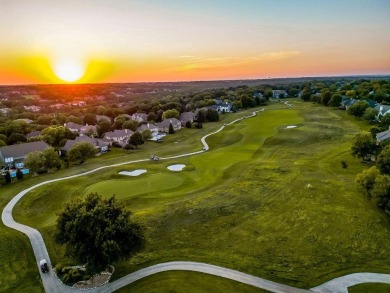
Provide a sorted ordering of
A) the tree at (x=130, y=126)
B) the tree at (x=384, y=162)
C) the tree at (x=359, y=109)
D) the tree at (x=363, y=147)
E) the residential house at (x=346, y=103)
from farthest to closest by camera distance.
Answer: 1. the residential house at (x=346, y=103)
2. the tree at (x=130, y=126)
3. the tree at (x=359, y=109)
4. the tree at (x=363, y=147)
5. the tree at (x=384, y=162)

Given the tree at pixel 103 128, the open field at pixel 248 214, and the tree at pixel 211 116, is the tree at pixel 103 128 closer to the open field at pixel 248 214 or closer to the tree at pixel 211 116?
the tree at pixel 211 116

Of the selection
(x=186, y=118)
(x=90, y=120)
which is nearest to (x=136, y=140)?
(x=186, y=118)

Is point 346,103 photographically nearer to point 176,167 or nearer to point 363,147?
point 363,147

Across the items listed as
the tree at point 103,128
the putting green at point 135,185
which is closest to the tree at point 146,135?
the tree at point 103,128

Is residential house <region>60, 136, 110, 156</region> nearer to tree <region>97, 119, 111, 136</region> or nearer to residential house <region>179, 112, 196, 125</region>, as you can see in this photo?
tree <region>97, 119, 111, 136</region>

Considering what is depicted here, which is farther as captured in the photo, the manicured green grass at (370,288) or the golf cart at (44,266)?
the golf cart at (44,266)

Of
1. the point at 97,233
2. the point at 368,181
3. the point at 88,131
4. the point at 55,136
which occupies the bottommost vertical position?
the point at 88,131

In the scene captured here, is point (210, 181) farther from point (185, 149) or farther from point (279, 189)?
point (185, 149)

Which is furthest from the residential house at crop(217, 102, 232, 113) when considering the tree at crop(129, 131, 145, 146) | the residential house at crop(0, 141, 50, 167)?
the residential house at crop(0, 141, 50, 167)
